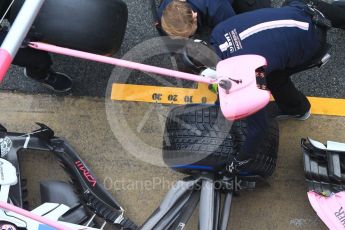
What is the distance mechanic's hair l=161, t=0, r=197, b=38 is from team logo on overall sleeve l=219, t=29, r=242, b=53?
0.92ft

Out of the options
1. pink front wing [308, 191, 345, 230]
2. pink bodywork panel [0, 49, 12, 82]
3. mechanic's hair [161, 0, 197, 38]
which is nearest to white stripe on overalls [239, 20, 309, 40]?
mechanic's hair [161, 0, 197, 38]

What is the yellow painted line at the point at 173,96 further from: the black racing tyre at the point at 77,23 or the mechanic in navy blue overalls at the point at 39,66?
the black racing tyre at the point at 77,23

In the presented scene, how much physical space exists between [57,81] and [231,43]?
1.26 meters

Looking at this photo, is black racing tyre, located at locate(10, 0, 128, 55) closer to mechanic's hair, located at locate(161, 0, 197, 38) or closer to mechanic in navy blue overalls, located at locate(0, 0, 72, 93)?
mechanic in navy blue overalls, located at locate(0, 0, 72, 93)

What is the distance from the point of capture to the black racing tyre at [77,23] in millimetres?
2340

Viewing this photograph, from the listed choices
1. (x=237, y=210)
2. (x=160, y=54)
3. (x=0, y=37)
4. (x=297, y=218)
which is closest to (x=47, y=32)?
(x=0, y=37)

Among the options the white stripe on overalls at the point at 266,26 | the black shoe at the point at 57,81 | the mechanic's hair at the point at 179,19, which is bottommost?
the black shoe at the point at 57,81

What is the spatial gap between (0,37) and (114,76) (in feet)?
2.94

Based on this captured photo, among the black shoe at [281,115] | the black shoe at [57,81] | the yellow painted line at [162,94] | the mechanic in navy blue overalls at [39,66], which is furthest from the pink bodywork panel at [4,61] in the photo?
the black shoe at [281,115]

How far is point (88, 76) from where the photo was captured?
3205 millimetres

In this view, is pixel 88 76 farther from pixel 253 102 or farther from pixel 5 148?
pixel 253 102

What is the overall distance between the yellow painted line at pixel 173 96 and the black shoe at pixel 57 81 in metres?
0.30

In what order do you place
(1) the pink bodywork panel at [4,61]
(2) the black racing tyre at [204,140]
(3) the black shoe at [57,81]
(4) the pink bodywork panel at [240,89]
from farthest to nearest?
(3) the black shoe at [57,81] → (2) the black racing tyre at [204,140] → (4) the pink bodywork panel at [240,89] → (1) the pink bodywork panel at [4,61]

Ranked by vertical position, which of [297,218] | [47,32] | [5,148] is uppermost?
[47,32]
